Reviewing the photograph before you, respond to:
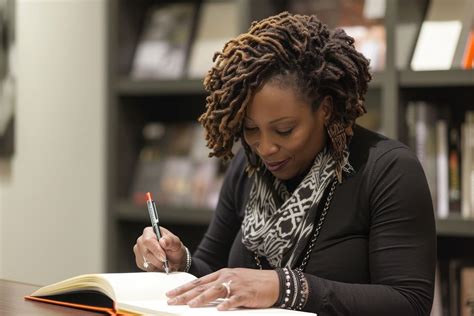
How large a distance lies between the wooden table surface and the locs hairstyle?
17.8 inches

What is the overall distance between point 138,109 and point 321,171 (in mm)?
1743

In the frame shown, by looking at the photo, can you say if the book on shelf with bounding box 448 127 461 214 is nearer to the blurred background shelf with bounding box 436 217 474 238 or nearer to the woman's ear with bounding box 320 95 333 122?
the blurred background shelf with bounding box 436 217 474 238

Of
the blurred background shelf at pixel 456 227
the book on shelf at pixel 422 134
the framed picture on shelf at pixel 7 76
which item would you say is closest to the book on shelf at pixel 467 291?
the blurred background shelf at pixel 456 227

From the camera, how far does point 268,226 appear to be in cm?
158

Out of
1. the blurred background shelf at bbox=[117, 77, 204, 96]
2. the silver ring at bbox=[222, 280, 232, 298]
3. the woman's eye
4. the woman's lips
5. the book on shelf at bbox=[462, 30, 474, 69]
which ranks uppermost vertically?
the book on shelf at bbox=[462, 30, 474, 69]

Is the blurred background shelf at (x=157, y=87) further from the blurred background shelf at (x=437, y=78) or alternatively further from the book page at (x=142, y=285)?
the book page at (x=142, y=285)

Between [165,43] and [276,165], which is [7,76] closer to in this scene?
[165,43]

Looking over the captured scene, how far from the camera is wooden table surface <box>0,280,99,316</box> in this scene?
4.17 feet

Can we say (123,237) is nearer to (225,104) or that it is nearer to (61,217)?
(61,217)

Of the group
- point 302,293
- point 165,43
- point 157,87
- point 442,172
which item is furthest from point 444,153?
point 302,293

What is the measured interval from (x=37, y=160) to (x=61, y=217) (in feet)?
0.81

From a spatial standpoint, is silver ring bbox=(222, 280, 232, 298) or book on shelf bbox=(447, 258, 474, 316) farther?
book on shelf bbox=(447, 258, 474, 316)

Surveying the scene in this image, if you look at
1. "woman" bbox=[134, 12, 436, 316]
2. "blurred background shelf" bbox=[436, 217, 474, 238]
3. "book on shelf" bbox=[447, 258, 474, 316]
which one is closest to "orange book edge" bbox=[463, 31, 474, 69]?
"blurred background shelf" bbox=[436, 217, 474, 238]

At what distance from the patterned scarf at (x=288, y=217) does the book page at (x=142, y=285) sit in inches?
8.5
